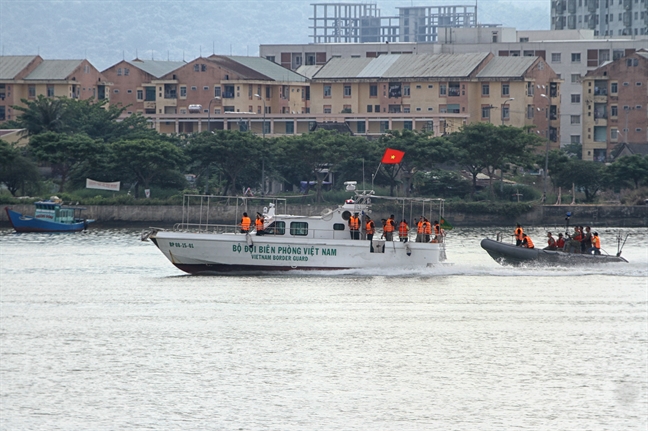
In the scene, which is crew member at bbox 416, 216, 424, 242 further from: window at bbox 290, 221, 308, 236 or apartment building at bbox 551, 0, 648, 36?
apartment building at bbox 551, 0, 648, 36

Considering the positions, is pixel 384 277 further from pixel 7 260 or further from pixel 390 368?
pixel 7 260

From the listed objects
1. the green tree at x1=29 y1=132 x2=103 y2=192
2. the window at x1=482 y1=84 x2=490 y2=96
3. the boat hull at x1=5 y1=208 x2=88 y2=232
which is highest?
the window at x1=482 y1=84 x2=490 y2=96

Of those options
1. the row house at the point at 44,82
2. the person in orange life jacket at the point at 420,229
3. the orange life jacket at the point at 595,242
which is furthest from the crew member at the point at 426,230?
the row house at the point at 44,82

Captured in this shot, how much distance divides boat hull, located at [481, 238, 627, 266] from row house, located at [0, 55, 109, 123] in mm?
82259

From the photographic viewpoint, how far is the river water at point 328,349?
27.4 metres

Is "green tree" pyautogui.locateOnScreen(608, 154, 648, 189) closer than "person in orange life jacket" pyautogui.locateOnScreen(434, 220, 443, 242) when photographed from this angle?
No

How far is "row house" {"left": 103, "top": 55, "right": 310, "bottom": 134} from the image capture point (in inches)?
4754

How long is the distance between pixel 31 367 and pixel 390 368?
8.90 metres

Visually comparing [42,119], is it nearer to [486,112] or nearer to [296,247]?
[486,112]

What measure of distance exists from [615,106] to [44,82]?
54941mm

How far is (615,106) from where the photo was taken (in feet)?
385

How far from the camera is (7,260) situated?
53.9 m

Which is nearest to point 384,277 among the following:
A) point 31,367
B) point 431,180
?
point 31,367

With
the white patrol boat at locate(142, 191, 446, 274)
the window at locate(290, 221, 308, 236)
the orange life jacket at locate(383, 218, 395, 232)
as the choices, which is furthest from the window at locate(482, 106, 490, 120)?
the window at locate(290, 221, 308, 236)
